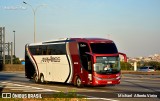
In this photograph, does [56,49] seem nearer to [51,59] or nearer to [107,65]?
[51,59]

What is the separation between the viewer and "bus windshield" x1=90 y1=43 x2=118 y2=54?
83.8ft

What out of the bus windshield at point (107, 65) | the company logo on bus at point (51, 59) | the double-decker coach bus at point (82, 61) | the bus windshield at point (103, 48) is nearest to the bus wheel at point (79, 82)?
the double-decker coach bus at point (82, 61)

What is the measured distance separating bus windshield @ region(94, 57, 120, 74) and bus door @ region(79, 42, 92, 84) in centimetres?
53

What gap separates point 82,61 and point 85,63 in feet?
1.16

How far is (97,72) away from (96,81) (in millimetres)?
580

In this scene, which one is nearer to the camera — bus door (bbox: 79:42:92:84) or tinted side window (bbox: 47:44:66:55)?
bus door (bbox: 79:42:92:84)

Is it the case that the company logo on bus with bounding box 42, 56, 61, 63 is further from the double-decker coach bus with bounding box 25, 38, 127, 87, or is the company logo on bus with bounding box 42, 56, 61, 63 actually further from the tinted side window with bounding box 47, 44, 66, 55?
the tinted side window with bounding box 47, 44, 66, 55

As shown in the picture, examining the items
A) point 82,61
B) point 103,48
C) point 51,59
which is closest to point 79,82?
point 82,61

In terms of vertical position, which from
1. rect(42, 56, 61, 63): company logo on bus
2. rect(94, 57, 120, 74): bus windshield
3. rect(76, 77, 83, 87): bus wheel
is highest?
rect(42, 56, 61, 63): company logo on bus

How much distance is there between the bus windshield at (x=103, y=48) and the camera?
25.5 m

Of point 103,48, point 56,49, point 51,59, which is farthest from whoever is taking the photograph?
point 51,59

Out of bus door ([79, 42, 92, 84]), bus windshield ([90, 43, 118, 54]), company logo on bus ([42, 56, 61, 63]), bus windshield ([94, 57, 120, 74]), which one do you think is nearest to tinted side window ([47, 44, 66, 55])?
company logo on bus ([42, 56, 61, 63])

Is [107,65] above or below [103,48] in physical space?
below

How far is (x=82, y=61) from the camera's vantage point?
1030 inches
